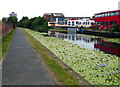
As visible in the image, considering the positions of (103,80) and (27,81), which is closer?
(27,81)

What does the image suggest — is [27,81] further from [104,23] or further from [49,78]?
[104,23]

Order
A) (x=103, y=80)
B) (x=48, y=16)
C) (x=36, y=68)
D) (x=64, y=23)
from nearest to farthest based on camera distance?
(x=103, y=80) < (x=36, y=68) < (x=64, y=23) < (x=48, y=16)

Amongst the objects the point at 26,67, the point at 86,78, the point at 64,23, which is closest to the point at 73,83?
the point at 86,78

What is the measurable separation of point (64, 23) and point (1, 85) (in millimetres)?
123451

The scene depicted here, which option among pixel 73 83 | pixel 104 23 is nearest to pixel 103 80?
pixel 73 83

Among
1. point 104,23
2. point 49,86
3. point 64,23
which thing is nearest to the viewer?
point 49,86

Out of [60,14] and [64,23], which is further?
[60,14]

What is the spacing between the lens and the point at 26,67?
11.4 metres

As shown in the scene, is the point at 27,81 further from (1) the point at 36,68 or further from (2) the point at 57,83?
(1) the point at 36,68

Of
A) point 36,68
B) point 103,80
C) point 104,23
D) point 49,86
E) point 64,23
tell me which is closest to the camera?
point 49,86

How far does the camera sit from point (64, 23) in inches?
5128

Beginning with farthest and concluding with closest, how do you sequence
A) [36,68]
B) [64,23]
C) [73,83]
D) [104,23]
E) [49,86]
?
[64,23], [104,23], [36,68], [73,83], [49,86]

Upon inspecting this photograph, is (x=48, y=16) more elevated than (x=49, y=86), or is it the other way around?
(x=48, y=16)

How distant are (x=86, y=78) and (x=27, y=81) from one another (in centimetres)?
335
